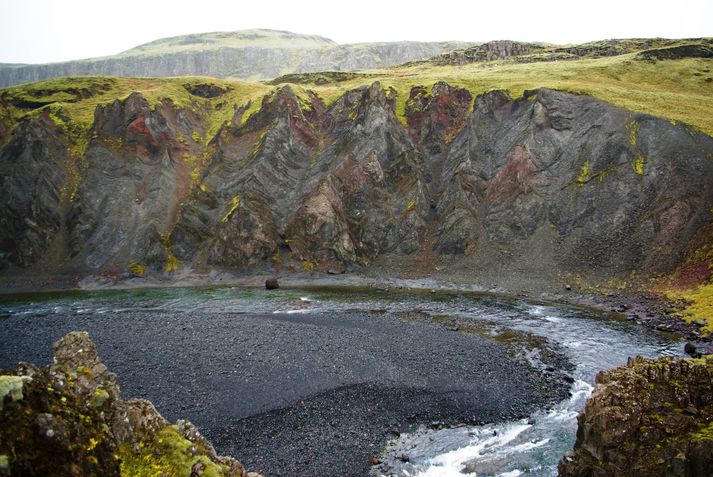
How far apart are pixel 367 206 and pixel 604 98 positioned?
43.8 metres

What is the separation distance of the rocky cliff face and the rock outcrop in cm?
3653

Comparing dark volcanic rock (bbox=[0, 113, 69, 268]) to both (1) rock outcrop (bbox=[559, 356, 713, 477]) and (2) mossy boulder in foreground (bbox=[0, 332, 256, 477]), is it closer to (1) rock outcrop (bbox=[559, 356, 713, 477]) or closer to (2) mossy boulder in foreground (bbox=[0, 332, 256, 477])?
(2) mossy boulder in foreground (bbox=[0, 332, 256, 477])

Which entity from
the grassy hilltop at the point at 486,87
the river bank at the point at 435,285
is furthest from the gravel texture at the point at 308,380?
the grassy hilltop at the point at 486,87

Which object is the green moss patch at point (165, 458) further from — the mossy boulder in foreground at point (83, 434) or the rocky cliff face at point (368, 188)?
the rocky cliff face at point (368, 188)

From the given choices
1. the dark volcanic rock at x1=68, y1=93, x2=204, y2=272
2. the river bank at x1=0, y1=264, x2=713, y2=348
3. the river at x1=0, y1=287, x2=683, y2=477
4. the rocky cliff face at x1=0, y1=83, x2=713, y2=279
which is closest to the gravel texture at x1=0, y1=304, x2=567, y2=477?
the river at x1=0, y1=287, x2=683, y2=477

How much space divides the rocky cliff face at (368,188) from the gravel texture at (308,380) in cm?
2586

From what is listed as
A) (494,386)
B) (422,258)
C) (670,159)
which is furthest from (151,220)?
(670,159)

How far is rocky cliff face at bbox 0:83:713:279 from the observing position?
176 feet

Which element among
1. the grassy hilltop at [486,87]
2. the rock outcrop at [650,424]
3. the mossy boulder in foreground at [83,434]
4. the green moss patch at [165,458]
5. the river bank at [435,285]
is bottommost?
the river bank at [435,285]

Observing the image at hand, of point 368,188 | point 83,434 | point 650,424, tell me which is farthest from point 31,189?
point 650,424

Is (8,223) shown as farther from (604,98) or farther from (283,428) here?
(604,98)

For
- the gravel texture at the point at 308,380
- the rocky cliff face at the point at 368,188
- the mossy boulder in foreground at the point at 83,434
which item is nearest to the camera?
the mossy boulder in foreground at the point at 83,434

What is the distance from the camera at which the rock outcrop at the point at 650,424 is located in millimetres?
14141

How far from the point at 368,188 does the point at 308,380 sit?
46551mm
